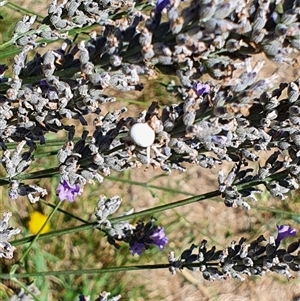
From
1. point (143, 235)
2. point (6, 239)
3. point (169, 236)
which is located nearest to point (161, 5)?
point (6, 239)

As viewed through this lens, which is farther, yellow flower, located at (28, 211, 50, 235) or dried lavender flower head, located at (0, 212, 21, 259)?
yellow flower, located at (28, 211, 50, 235)

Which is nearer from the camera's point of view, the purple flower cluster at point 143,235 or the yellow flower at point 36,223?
the purple flower cluster at point 143,235

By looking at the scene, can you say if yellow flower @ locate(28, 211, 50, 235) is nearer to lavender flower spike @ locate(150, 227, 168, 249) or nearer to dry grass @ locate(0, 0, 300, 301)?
dry grass @ locate(0, 0, 300, 301)

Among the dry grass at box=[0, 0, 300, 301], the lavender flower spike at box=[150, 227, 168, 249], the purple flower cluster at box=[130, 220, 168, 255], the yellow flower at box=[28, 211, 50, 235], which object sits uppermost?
the purple flower cluster at box=[130, 220, 168, 255]

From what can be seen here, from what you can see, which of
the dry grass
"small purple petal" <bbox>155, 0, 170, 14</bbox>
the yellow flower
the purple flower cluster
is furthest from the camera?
the dry grass

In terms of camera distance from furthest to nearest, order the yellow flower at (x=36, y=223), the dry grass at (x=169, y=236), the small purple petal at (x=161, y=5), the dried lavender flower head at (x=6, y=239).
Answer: the dry grass at (x=169, y=236) < the yellow flower at (x=36, y=223) < the dried lavender flower head at (x=6, y=239) < the small purple petal at (x=161, y=5)

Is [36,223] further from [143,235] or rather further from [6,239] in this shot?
[6,239]

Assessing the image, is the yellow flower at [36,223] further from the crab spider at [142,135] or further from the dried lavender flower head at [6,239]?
the crab spider at [142,135]

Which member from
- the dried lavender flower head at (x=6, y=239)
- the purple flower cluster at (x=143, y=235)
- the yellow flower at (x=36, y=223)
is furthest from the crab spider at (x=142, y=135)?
the yellow flower at (x=36, y=223)

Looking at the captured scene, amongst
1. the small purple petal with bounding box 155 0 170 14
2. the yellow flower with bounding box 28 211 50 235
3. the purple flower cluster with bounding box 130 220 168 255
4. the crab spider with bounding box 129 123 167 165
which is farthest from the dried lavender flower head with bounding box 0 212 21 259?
the yellow flower with bounding box 28 211 50 235

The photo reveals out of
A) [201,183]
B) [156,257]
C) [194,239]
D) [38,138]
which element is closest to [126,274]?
[156,257]

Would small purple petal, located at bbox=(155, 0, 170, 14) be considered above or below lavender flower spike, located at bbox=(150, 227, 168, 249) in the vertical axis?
above

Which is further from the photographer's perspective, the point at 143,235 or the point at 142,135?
the point at 143,235
